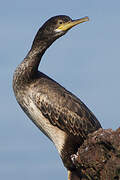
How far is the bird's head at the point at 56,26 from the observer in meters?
14.0

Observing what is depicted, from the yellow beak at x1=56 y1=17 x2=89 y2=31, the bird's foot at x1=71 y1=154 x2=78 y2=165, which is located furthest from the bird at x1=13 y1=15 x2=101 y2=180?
the bird's foot at x1=71 y1=154 x2=78 y2=165

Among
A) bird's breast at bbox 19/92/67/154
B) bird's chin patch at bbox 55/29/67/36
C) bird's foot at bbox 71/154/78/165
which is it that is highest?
bird's chin patch at bbox 55/29/67/36

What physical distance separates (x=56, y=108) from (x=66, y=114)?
0.28 metres

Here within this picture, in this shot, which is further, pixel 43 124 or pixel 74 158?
pixel 43 124

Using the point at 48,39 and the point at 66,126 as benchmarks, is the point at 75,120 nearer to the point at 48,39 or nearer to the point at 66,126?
the point at 66,126

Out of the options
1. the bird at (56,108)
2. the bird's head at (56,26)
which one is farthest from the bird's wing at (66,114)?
the bird's head at (56,26)

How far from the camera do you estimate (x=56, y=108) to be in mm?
13656

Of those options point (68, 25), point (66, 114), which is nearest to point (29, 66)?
point (68, 25)

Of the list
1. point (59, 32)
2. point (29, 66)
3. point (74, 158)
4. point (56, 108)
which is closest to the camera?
point (74, 158)

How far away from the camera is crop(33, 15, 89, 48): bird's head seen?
14.0 meters

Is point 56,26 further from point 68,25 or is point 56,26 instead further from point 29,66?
point 29,66

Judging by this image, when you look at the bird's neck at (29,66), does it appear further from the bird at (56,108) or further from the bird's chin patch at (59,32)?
the bird's chin patch at (59,32)

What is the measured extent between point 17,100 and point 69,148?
1.72m

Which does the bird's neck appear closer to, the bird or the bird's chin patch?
the bird
